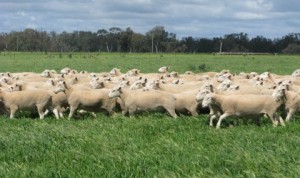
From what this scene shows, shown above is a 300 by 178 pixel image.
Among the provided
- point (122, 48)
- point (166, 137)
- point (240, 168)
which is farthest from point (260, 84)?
point (122, 48)

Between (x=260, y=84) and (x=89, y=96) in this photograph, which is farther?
(x=260, y=84)

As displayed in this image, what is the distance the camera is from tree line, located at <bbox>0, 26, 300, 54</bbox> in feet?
469

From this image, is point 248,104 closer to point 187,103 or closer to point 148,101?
point 187,103

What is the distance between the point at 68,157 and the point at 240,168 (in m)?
3.20

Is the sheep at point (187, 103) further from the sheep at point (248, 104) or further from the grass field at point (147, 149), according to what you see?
the sheep at point (248, 104)

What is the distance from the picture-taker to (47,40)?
510ft

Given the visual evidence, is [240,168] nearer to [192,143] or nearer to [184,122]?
[192,143]

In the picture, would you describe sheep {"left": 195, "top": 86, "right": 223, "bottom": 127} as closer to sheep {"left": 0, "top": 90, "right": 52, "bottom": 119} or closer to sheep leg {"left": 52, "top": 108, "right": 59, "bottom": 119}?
sheep leg {"left": 52, "top": 108, "right": 59, "bottom": 119}

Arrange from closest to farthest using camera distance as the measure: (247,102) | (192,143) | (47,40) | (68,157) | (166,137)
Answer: (68,157), (192,143), (166,137), (247,102), (47,40)

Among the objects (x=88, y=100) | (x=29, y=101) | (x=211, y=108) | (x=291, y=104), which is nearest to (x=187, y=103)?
(x=211, y=108)

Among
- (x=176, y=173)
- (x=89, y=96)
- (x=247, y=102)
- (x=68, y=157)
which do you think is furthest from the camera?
(x=89, y=96)

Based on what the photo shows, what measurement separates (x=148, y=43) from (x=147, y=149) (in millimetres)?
134490

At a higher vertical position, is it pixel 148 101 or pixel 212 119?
pixel 148 101

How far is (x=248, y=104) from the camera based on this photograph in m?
13.3
